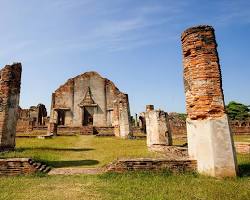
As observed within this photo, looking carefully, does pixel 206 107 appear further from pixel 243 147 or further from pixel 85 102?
pixel 85 102

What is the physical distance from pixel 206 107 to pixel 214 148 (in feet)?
3.42

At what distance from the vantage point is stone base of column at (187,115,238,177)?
599cm

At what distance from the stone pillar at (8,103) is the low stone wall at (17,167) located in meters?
4.52

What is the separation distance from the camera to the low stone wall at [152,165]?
252 inches

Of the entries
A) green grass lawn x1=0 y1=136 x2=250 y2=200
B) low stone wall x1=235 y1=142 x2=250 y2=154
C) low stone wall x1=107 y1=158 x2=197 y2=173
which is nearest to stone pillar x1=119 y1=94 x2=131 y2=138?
low stone wall x1=235 y1=142 x2=250 y2=154

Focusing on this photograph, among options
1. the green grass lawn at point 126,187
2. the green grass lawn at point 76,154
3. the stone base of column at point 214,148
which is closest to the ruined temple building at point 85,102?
the green grass lawn at point 76,154

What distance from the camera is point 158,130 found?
1215 cm

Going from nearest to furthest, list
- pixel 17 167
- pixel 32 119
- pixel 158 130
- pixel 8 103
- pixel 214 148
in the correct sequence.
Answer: pixel 214 148 < pixel 17 167 < pixel 8 103 < pixel 158 130 < pixel 32 119

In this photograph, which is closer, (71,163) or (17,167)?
(17,167)

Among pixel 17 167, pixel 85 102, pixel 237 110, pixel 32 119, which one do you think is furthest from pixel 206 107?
pixel 237 110

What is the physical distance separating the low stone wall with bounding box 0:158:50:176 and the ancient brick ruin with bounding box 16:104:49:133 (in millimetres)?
23098

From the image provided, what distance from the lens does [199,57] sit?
6.82m

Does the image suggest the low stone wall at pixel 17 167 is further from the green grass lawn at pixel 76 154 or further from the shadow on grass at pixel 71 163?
the green grass lawn at pixel 76 154

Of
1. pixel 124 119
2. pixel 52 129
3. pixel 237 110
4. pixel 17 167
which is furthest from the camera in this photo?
pixel 237 110
